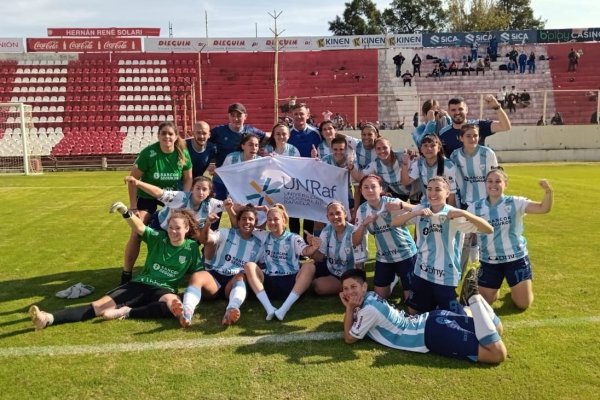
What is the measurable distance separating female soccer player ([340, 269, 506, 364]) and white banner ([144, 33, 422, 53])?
33.5 meters

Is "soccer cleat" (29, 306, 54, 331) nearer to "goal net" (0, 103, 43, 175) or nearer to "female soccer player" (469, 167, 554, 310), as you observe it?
"female soccer player" (469, 167, 554, 310)

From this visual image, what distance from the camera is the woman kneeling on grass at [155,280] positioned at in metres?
4.81

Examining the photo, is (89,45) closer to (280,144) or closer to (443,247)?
(280,144)

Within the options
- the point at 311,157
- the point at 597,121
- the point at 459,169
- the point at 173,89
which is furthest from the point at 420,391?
the point at 173,89

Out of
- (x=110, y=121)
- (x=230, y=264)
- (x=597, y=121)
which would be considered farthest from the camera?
(x=110, y=121)

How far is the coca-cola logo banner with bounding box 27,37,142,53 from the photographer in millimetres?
34594

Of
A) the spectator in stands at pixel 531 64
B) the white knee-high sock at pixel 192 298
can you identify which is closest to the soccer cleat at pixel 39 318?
the white knee-high sock at pixel 192 298

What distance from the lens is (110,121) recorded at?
29250mm

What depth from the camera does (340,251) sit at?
5520 millimetres

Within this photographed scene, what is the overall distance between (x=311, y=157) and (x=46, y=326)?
3829 mm

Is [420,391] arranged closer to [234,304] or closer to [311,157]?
[234,304]

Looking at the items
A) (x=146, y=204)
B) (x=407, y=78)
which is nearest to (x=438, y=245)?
(x=146, y=204)

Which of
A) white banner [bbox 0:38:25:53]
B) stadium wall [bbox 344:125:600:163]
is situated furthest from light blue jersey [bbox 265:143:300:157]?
white banner [bbox 0:38:25:53]

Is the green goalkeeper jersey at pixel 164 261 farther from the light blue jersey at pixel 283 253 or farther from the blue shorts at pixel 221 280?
the light blue jersey at pixel 283 253
